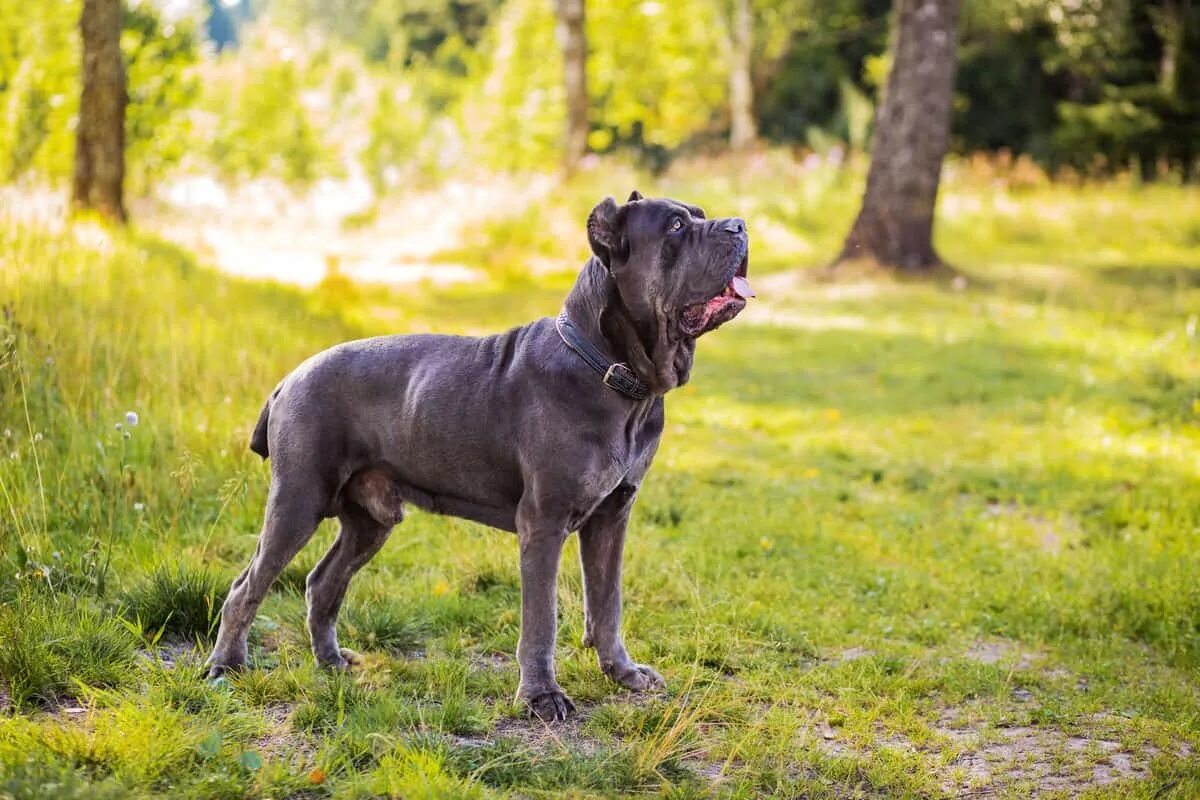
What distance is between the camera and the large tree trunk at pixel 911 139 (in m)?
14.9

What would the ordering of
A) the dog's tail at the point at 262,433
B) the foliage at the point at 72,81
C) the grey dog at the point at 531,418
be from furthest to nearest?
the foliage at the point at 72,81 < the dog's tail at the point at 262,433 < the grey dog at the point at 531,418

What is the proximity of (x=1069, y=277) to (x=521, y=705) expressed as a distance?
13746 millimetres

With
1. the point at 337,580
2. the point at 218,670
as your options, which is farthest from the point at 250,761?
the point at 337,580

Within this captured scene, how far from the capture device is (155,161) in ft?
71.6

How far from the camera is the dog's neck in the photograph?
4.45 m

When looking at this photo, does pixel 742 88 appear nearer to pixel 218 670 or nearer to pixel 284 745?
pixel 218 670

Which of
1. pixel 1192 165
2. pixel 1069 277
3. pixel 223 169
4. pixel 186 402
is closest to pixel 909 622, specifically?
pixel 186 402

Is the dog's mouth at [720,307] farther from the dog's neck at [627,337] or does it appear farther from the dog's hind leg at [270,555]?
the dog's hind leg at [270,555]

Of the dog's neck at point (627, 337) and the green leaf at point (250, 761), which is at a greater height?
the dog's neck at point (627, 337)

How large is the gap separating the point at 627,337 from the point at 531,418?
0.47 m

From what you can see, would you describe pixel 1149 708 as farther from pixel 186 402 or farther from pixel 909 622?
pixel 186 402

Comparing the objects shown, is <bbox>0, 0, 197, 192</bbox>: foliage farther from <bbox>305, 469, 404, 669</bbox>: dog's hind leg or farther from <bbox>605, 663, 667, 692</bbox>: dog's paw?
<bbox>605, 663, 667, 692</bbox>: dog's paw

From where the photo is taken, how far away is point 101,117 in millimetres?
13586

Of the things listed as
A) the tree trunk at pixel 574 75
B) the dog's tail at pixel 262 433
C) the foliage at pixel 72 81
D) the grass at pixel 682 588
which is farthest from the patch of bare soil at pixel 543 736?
the tree trunk at pixel 574 75
